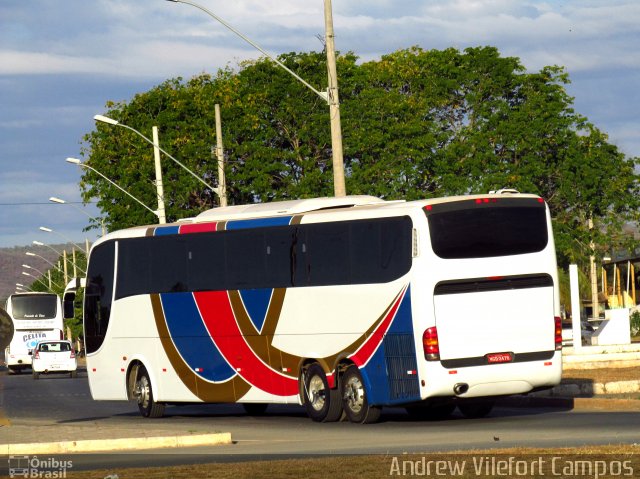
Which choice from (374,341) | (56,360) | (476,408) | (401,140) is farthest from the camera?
(401,140)

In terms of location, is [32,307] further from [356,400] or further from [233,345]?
[356,400]

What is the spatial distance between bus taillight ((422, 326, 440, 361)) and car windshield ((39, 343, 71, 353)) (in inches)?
1652

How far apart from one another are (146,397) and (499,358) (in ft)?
29.1

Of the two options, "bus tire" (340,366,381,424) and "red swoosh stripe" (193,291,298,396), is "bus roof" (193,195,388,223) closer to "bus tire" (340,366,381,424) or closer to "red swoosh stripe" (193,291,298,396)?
"red swoosh stripe" (193,291,298,396)

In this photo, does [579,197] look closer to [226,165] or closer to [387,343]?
[226,165]

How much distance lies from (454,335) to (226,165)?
47165 millimetres

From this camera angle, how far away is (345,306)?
77.7 feet

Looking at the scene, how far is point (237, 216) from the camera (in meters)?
26.5

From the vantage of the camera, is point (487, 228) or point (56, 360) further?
point (56, 360)

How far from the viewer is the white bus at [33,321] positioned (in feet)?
234

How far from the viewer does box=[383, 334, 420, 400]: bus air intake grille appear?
22.0 meters

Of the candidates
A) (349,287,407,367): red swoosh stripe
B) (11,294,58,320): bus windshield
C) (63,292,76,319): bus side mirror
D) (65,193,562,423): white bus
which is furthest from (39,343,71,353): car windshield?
(349,287,407,367): red swoosh stripe

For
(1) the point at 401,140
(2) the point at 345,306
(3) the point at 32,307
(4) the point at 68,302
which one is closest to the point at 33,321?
(3) the point at 32,307

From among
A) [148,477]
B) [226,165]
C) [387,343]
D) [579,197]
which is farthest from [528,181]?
[148,477]
